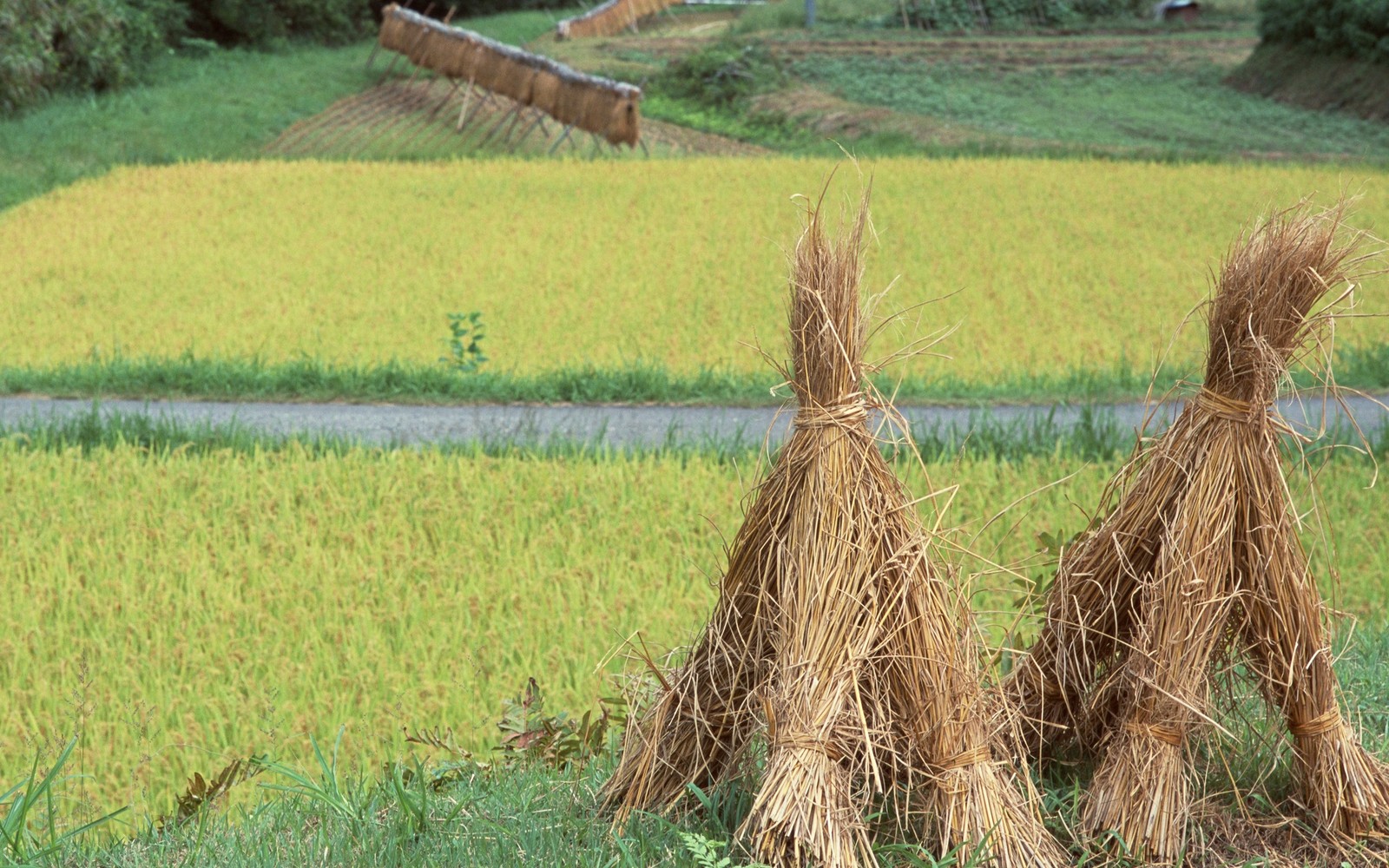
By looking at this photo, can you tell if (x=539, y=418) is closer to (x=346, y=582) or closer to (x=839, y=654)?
(x=346, y=582)

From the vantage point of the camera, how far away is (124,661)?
355 cm

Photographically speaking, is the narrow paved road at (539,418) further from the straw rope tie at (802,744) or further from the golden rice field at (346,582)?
the straw rope tie at (802,744)

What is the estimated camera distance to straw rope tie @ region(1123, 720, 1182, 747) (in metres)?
2.32

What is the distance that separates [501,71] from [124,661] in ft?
44.3

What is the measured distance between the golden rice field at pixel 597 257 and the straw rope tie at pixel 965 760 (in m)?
3.48

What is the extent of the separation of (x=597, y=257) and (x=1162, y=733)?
7907mm

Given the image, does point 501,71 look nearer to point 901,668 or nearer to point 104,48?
point 104,48

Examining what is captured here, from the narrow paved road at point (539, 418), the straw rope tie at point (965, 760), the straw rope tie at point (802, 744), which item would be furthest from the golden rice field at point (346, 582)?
the straw rope tie at point (802, 744)

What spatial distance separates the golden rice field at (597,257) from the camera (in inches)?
299

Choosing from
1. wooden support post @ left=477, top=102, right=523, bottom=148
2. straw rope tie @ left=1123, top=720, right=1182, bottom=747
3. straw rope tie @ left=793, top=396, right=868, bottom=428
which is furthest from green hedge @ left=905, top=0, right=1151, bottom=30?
straw rope tie @ left=793, top=396, right=868, bottom=428

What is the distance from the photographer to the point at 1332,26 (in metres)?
18.9

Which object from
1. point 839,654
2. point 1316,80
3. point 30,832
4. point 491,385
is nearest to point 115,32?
point 491,385

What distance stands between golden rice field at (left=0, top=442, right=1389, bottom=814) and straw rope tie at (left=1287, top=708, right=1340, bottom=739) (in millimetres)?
584

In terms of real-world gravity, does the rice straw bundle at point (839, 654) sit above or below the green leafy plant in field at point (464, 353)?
above
